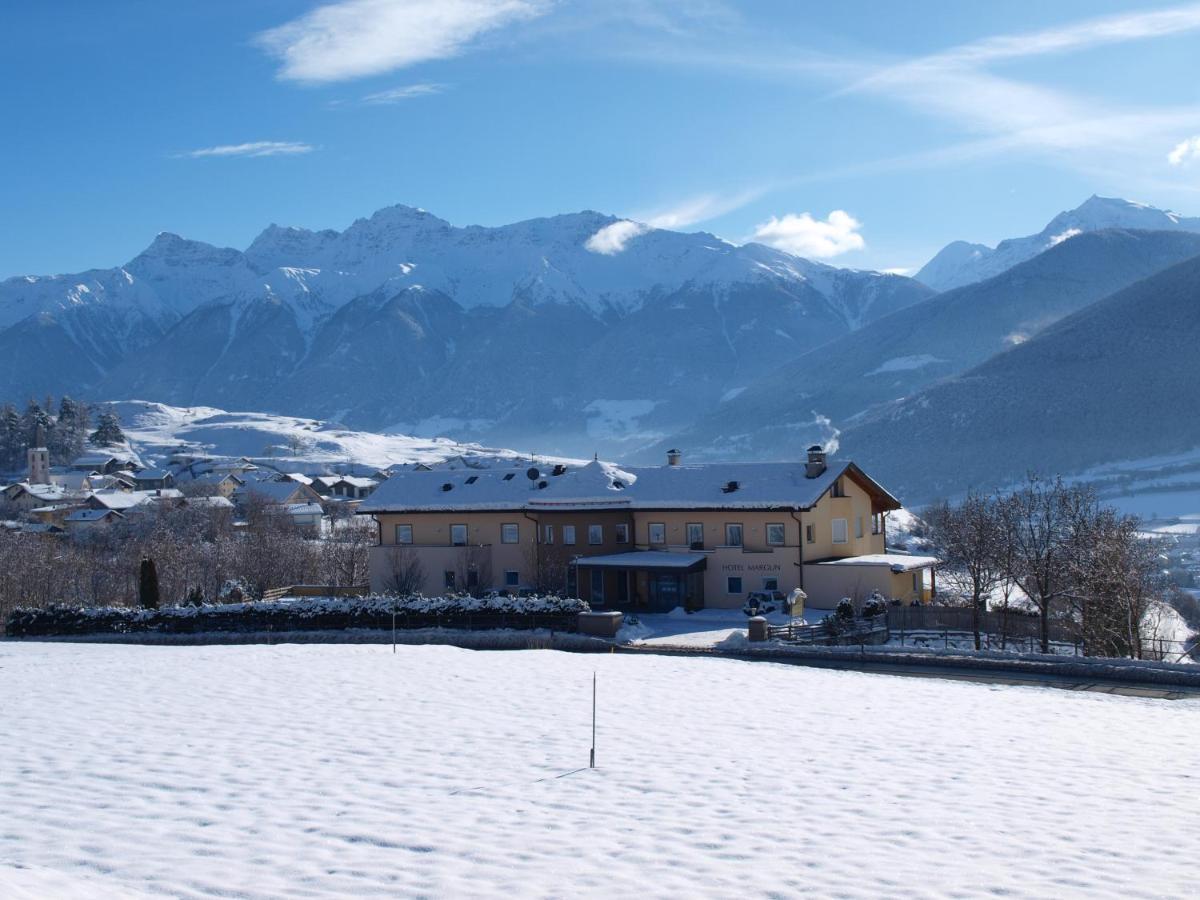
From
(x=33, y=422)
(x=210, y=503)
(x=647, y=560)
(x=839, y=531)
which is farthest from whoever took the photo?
(x=33, y=422)

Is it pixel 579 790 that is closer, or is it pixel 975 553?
pixel 579 790

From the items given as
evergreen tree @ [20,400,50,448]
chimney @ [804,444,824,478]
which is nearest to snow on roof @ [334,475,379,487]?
evergreen tree @ [20,400,50,448]

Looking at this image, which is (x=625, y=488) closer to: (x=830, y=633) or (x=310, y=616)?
(x=830, y=633)

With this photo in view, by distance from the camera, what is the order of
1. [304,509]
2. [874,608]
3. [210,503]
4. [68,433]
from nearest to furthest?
[874,608]
[210,503]
[304,509]
[68,433]

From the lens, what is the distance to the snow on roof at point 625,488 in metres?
40.4

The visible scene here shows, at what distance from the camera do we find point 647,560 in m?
39.7

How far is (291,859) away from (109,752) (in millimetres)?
5126

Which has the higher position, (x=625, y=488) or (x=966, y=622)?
(x=625, y=488)

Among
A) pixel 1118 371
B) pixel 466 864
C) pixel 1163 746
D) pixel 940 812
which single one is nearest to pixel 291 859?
pixel 466 864

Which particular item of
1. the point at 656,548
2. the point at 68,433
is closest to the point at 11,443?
the point at 68,433

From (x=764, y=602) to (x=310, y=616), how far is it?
51.6 ft

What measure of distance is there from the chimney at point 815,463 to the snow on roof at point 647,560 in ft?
17.0

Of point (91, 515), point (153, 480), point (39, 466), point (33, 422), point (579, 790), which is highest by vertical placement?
point (33, 422)

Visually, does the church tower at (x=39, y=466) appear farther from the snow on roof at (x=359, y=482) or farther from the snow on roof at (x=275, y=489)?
the snow on roof at (x=359, y=482)
